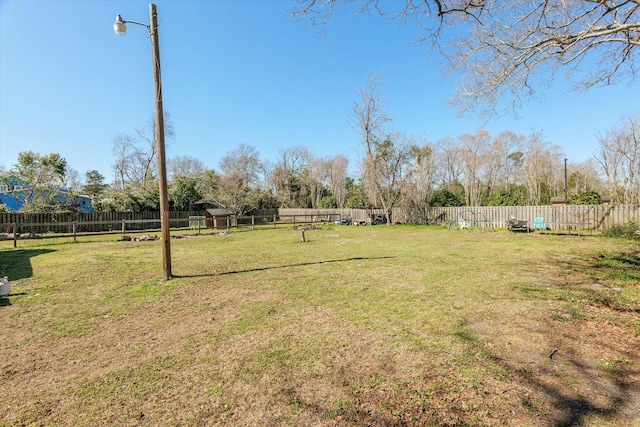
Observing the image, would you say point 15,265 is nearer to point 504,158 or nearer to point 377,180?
point 377,180

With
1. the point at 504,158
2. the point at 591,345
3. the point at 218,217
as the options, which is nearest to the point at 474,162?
the point at 504,158

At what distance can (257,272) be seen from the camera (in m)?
7.24

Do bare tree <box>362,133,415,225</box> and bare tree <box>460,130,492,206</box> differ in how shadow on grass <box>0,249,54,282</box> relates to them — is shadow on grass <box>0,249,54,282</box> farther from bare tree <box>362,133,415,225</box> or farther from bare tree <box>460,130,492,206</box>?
bare tree <box>460,130,492,206</box>

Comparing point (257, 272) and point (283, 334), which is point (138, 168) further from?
point (283, 334)

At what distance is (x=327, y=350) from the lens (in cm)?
317

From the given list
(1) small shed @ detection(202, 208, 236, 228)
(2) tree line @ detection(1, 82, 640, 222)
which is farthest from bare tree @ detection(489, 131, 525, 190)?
(1) small shed @ detection(202, 208, 236, 228)

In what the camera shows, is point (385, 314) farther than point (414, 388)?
Yes

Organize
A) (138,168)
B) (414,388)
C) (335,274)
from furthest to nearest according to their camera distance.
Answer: (138,168) → (335,274) → (414,388)

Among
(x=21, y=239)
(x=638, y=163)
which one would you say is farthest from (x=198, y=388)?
(x=638, y=163)

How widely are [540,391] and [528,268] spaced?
18.9ft

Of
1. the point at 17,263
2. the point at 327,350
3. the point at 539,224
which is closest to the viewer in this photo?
the point at 327,350

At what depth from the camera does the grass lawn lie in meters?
2.23

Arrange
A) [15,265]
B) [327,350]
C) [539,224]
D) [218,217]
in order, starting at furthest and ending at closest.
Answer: [218,217] < [539,224] < [15,265] < [327,350]

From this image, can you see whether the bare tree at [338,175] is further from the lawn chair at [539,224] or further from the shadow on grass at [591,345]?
the shadow on grass at [591,345]
